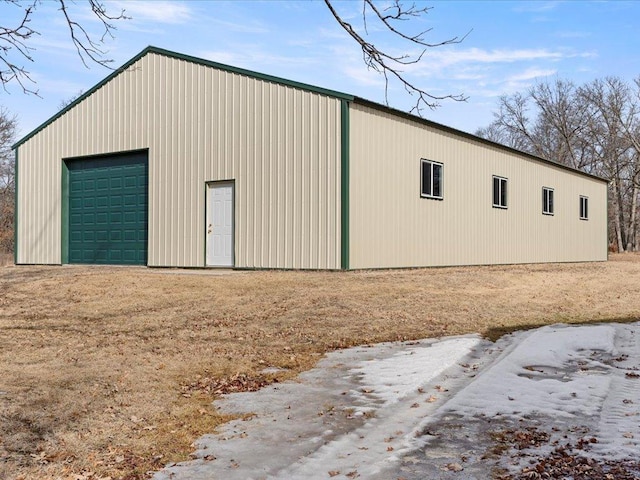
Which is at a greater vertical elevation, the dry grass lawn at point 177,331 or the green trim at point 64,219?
the green trim at point 64,219

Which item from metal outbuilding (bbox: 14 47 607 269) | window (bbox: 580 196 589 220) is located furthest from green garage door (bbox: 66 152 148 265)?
window (bbox: 580 196 589 220)

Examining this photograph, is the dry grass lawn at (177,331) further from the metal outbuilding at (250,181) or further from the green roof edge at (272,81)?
the green roof edge at (272,81)

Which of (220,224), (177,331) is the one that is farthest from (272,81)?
(177,331)

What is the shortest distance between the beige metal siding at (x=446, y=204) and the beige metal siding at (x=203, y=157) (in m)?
0.93

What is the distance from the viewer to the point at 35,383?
5637mm

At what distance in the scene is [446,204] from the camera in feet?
55.7

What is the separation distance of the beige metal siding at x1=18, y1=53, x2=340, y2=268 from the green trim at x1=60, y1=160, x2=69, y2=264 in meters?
0.15

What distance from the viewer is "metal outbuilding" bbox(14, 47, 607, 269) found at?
1362 cm

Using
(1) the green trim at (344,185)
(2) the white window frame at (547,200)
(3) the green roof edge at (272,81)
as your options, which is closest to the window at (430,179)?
(3) the green roof edge at (272,81)

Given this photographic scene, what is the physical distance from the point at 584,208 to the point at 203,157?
18515mm

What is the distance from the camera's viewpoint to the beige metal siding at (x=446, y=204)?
13.9 m

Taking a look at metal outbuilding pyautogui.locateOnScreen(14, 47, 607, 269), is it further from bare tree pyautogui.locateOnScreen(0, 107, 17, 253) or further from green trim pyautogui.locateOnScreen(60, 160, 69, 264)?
bare tree pyautogui.locateOnScreen(0, 107, 17, 253)

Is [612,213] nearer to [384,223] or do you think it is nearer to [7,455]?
[384,223]

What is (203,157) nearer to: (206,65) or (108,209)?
(206,65)
